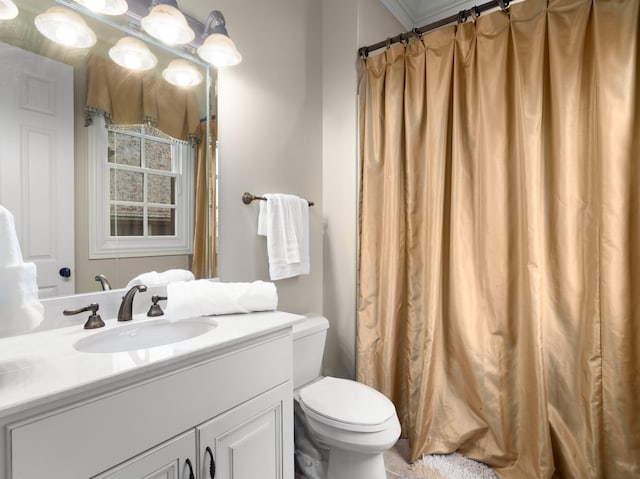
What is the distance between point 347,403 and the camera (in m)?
1.42

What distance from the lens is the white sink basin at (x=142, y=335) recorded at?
105cm

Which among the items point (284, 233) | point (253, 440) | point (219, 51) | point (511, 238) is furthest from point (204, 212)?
point (511, 238)

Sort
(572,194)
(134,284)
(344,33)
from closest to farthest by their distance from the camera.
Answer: (134,284), (572,194), (344,33)

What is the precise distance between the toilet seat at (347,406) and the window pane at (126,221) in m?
0.99

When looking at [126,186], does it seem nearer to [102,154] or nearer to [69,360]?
[102,154]

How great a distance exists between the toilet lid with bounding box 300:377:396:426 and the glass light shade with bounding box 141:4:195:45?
5.16 ft

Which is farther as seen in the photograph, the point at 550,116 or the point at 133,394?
the point at 550,116

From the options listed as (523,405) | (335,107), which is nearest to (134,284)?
(335,107)

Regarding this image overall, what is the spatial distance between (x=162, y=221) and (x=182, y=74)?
0.65m

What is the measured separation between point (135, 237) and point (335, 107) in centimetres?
139

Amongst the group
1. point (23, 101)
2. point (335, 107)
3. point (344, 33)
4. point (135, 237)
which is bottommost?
point (135, 237)

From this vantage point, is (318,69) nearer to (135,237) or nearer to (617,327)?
(135,237)

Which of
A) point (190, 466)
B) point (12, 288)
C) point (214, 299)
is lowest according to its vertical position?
point (190, 466)

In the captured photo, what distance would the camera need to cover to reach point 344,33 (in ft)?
6.64
